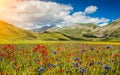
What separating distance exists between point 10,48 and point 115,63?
549 cm

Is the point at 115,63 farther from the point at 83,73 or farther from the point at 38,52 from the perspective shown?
the point at 38,52

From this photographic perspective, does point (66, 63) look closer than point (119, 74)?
No

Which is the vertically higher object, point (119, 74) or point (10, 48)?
point (10, 48)

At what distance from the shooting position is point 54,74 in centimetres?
667

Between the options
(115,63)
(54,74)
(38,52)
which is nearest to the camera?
(54,74)

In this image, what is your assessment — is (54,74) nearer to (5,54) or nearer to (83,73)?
(83,73)

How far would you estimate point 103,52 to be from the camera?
1193 centimetres

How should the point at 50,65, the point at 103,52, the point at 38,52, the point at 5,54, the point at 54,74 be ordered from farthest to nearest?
1. the point at 103,52
2. the point at 38,52
3. the point at 5,54
4. the point at 50,65
5. the point at 54,74

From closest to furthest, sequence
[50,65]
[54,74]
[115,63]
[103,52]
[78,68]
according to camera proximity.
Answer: [54,74]
[78,68]
[50,65]
[115,63]
[103,52]

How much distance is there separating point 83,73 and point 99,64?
5.80 feet

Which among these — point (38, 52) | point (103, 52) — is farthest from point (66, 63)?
point (103, 52)

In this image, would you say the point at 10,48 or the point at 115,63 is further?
the point at 10,48

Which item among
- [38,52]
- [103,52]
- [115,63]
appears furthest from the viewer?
[103,52]

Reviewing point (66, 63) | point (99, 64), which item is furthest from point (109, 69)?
point (66, 63)
